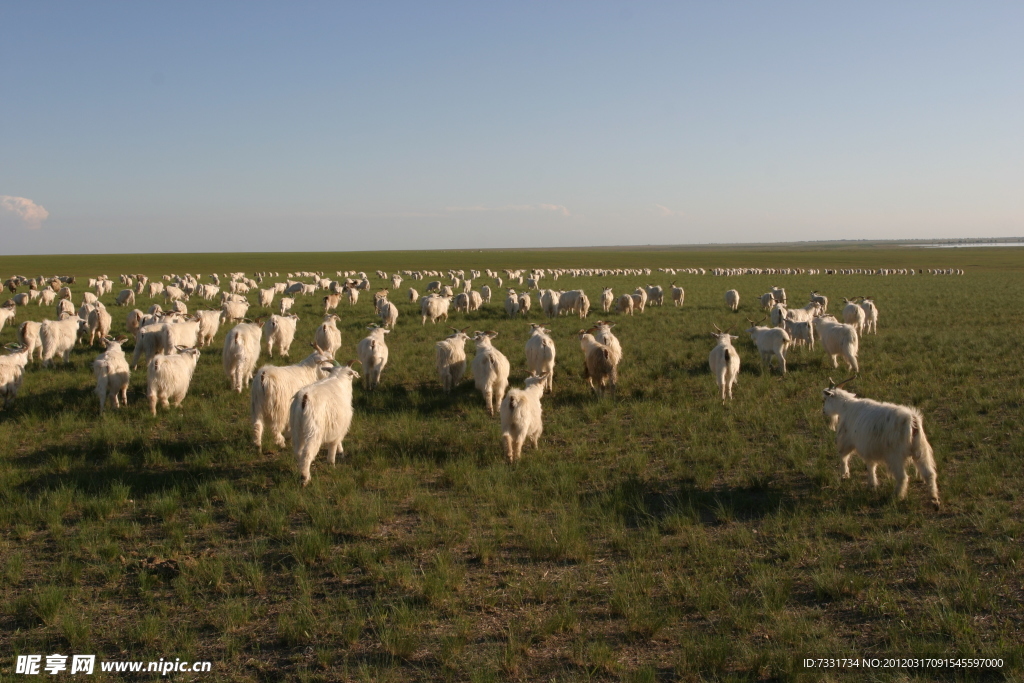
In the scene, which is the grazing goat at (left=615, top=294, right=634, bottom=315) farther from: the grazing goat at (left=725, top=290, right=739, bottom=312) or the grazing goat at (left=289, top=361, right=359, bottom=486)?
the grazing goat at (left=289, top=361, right=359, bottom=486)

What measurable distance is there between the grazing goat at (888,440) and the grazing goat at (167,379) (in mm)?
11261

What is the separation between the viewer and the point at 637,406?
11516 millimetres

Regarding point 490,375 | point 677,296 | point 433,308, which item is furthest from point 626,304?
point 490,375

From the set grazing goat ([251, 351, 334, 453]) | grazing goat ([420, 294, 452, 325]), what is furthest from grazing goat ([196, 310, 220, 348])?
grazing goat ([251, 351, 334, 453])

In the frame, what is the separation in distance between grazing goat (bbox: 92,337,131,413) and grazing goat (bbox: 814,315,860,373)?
51.6 ft

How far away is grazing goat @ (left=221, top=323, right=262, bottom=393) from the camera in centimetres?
1296

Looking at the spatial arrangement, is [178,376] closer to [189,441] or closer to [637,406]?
[189,441]

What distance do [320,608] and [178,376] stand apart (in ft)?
26.6

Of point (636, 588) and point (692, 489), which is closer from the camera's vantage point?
point (636, 588)

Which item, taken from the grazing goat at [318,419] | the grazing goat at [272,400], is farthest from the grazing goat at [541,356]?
the grazing goat at [272,400]

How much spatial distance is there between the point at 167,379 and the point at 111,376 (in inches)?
43.9

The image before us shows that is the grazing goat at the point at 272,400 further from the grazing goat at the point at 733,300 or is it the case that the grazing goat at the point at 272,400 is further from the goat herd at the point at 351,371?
the grazing goat at the point at 733,300

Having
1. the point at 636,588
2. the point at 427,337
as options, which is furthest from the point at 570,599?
the point at 427,337

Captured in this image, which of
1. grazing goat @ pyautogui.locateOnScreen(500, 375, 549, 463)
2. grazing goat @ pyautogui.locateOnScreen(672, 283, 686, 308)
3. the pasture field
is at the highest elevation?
grazing goat @ pyautogui.locateOnScreen(672, 283, 686, 308)
